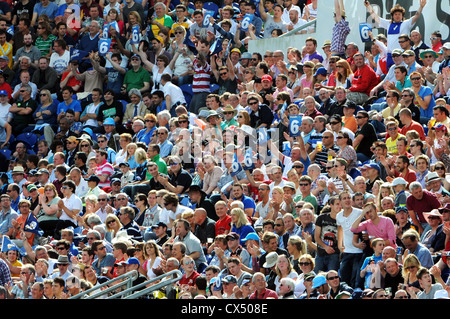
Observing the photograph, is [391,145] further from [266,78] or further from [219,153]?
[266,78]

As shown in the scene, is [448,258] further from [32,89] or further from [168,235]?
[32,89]

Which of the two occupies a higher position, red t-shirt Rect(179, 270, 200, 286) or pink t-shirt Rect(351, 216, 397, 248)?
pink t-shirt Rect(351, 216, 397, 248)

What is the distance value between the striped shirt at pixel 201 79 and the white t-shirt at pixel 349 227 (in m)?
6.53

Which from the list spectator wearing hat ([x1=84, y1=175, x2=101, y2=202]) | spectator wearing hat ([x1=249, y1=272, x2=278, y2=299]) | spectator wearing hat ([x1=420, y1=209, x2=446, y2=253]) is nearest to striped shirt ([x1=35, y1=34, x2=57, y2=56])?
spectator wearing hat ([x1=84, y1=175, x2=101, y2=202])

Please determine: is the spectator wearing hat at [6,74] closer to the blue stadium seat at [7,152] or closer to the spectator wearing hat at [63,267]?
the blue stadium seat at [7,152]

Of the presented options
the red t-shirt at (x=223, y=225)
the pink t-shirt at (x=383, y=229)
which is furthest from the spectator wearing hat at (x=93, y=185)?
the pink t-shirt at (x=383, y=229)

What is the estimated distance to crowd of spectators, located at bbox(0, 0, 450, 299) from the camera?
11.6 m

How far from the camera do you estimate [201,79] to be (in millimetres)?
17844

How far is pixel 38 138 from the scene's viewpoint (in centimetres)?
1862

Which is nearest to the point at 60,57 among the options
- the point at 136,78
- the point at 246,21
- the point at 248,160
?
the point at 136,78

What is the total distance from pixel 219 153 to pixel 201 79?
129 inches

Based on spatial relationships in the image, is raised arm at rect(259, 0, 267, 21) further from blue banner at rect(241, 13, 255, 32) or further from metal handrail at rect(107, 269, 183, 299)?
metal handrail at rect(107, 269, 183, 299)

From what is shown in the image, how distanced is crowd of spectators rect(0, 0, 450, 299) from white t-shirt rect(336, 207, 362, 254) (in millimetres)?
38
